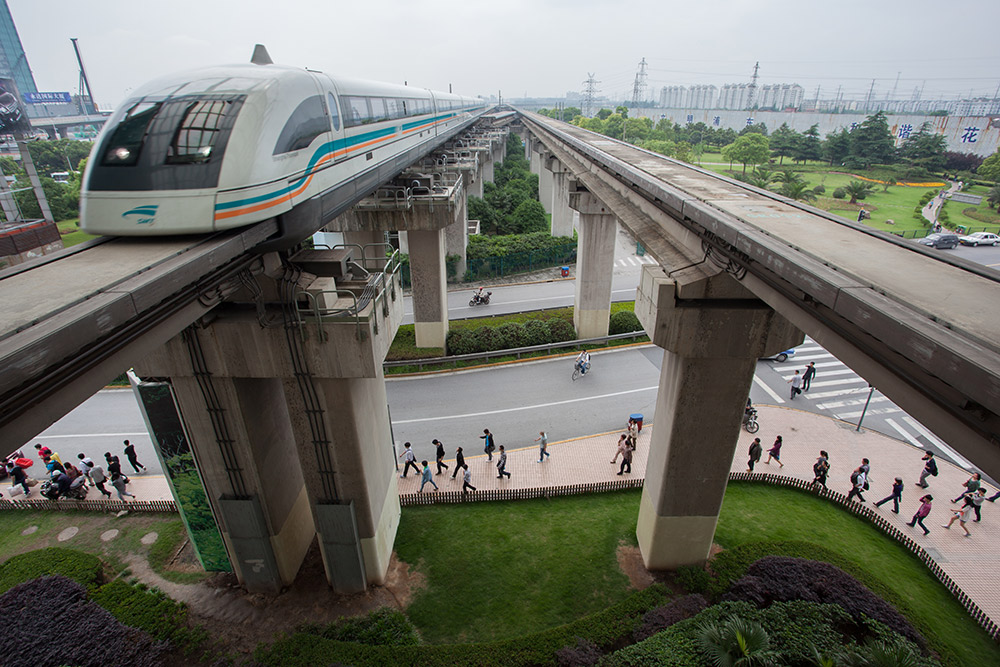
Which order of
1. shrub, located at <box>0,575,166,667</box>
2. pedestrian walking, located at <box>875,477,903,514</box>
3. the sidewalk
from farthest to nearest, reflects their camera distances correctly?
pedestrian walking, located at <box>875,477,903,514</box>
the sidewalk
shrub, located at <box>0,575,166,667</box>

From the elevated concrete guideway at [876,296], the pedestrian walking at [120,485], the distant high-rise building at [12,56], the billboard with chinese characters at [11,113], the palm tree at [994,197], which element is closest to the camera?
the elevated concrete guideway at [876,296]

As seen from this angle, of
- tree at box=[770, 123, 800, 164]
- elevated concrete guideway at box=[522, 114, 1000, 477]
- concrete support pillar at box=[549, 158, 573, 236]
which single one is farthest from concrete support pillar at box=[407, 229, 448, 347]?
tree at box=[770, 123, 800, 164]

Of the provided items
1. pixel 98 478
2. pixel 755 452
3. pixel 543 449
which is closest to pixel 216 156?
pixel 543 449

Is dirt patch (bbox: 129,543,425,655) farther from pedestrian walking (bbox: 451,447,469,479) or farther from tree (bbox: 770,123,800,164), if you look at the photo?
tree (bbox: 770,123,800,164)

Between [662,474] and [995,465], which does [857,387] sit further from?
[995,465]

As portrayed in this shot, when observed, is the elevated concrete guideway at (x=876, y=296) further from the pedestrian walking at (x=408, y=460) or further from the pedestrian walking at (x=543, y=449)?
the pedestrian walking at (x=408, y=460)

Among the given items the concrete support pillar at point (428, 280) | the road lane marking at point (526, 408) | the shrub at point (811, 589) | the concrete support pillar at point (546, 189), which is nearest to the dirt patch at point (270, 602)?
the road lane marking at point (526, 408)
